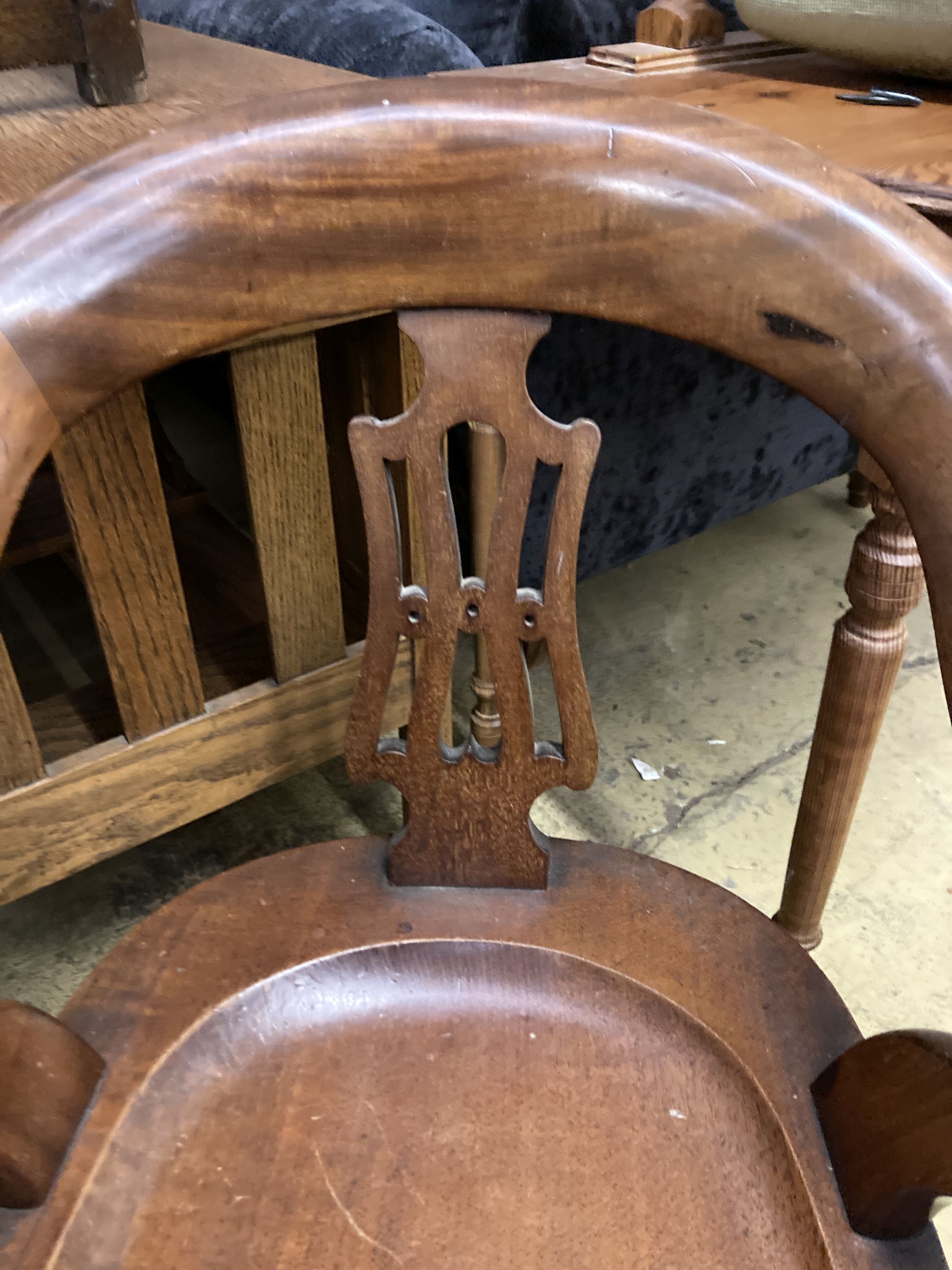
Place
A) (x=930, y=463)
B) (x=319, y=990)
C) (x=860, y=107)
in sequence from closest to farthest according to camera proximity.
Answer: (x=930, y=463) → (x=319, y=990) → (x=860, y=107)

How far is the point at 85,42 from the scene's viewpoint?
68cm

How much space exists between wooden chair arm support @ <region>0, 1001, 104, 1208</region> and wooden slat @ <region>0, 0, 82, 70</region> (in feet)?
1.95

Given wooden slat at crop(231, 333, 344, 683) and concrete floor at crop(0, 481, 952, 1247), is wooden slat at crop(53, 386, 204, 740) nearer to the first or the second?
wooden slat at crop(231, 333, 344, 683)

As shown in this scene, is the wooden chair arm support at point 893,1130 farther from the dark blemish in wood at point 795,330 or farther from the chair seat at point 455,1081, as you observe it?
the dark blemish in wood at point 795,330

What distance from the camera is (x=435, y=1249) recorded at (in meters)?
0.44

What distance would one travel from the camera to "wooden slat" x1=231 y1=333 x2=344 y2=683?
2.35 feet

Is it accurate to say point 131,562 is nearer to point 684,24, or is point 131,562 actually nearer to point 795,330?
point 795,330

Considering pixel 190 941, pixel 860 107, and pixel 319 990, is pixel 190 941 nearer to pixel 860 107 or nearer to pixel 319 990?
pixel 319 990

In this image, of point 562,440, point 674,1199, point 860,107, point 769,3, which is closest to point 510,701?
point 562,440

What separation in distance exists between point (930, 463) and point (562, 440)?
0.52 ft

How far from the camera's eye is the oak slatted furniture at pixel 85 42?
2.11ft

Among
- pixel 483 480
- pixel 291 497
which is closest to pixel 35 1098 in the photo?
pixel 291 497

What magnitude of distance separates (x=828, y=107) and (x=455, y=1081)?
725mm

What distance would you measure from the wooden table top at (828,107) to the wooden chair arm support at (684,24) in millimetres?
50
